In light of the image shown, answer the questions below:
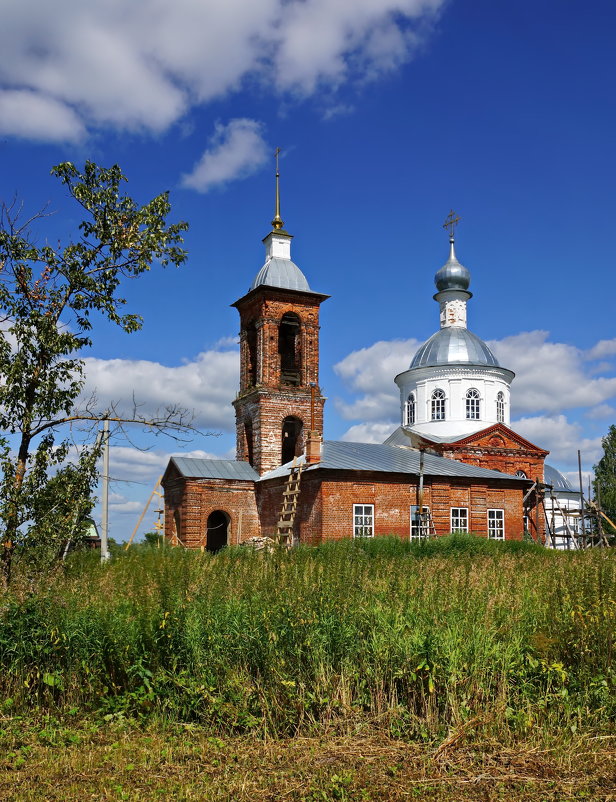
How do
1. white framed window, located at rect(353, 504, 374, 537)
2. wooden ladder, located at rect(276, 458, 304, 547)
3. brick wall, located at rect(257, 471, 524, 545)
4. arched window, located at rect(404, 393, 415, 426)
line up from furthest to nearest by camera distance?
arched window, located at rect(404, 393, 415, 426) → white framed window, located at rect(353, 504, 374, 537) → brick wall, located at rect(257, 471, 524, 545) → wooden ladder, located at rect(276, 458, 304, 547)

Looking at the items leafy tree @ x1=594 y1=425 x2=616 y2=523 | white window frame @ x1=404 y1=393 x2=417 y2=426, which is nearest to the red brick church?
white window frame @ x1=404 y1=393 x2=417 y2=426

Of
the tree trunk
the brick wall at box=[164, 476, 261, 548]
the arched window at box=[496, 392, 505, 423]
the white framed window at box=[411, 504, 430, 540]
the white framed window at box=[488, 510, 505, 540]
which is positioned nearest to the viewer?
the tree trunk

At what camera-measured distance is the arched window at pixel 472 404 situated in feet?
125

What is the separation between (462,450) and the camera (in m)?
34.7

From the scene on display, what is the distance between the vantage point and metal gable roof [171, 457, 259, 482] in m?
28.7

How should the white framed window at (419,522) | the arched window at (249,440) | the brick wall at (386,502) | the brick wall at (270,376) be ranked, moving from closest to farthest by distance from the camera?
the brick wall at (386,502) < the white framed window at (419,522) < the brick wall at (270,376) < the arched window at (249,440)

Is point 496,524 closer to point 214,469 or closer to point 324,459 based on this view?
point 324,459

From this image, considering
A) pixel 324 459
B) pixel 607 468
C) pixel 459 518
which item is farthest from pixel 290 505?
pixel 607 468

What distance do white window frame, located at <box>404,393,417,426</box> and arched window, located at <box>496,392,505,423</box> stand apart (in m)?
4.11

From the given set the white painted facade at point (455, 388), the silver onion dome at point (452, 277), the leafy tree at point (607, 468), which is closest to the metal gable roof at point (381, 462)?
the white painted facade at point (455, 388)

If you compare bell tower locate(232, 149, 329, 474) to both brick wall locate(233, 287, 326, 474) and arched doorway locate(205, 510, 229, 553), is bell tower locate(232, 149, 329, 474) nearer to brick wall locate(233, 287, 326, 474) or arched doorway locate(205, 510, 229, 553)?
brick wall locate(233, 287, 326, 474)

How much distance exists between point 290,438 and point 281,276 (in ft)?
22.2

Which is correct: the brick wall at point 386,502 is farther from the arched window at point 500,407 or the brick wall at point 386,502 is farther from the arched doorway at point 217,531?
the arched window at point 500,407

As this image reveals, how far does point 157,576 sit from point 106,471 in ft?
37.1
